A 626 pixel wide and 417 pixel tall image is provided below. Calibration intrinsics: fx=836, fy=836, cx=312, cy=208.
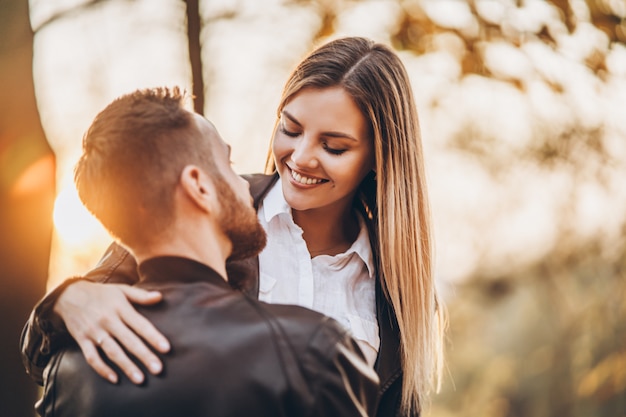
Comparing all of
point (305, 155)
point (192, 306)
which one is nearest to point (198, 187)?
point (192, 306)

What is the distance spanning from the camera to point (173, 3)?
5770mm

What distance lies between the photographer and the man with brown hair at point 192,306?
5.63 ft

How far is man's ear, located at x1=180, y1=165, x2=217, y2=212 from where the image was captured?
1.84m

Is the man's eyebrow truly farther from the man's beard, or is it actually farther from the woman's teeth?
the man's beard

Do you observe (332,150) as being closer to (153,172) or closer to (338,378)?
(153,172)

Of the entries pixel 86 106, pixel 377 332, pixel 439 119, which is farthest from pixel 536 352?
pixel 377 332

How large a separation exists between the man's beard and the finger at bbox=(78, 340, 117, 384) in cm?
37

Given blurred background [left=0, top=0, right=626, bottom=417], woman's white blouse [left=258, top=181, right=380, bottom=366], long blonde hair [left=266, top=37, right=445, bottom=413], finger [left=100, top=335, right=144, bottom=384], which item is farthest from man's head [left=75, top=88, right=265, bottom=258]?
blurred background [left=0, top=0, right=626, bottom=417]

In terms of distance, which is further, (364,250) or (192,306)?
(364,250)

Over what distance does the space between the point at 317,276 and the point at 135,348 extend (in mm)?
1128

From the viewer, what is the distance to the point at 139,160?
1.86 meters

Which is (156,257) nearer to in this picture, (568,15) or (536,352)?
(568,15)

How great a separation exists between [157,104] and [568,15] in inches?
278

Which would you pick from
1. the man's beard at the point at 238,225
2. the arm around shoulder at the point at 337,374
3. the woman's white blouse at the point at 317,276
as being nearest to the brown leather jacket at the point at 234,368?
the arm around shoulder at the point at 337,374
